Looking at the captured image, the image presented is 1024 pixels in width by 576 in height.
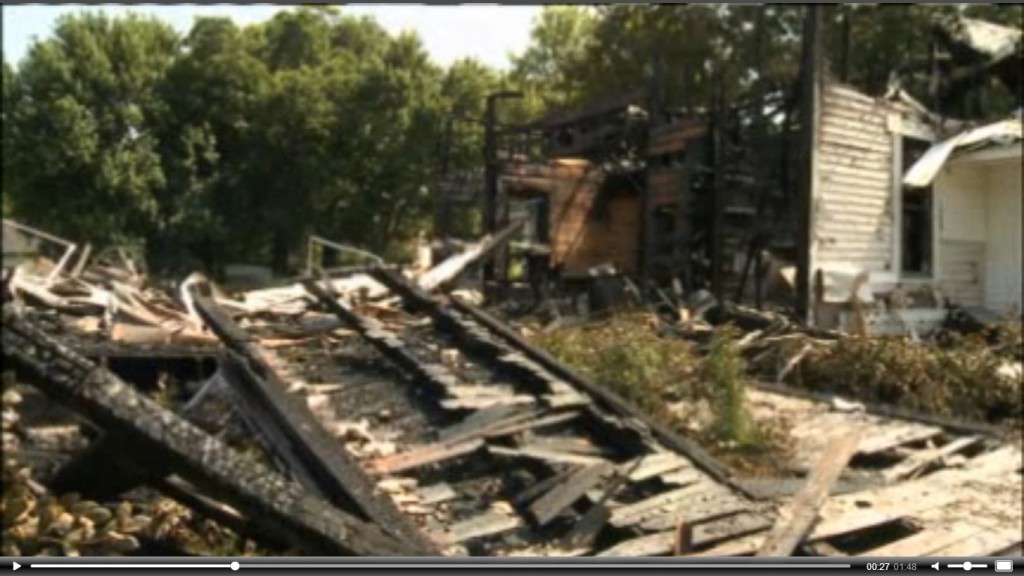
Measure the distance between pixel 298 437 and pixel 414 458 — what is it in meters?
0.38

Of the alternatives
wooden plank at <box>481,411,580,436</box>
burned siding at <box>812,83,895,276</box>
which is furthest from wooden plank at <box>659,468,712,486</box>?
burned siding at <box>812,83,895,276</box>

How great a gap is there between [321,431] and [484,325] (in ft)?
1.89

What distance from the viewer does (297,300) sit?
8.33 feet

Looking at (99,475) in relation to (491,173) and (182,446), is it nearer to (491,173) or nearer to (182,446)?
(182,446)

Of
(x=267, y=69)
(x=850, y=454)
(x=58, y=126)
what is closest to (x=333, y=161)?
(x=267, y=69)

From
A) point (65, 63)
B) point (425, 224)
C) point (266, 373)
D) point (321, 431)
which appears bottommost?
point (321, 431)

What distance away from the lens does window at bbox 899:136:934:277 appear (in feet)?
10.4

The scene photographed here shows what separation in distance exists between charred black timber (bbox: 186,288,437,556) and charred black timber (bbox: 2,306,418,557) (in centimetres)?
37

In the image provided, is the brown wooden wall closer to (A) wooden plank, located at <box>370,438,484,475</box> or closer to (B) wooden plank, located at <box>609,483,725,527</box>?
(A) wooden plank, located at <box>370,438,484,475</box>

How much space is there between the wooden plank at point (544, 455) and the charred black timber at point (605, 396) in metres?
0.21

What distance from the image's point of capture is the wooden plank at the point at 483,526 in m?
2.71

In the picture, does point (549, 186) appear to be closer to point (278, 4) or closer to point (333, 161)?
point (333, 161)

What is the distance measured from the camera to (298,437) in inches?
106

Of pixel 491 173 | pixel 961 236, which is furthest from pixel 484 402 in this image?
pixel 961 236
